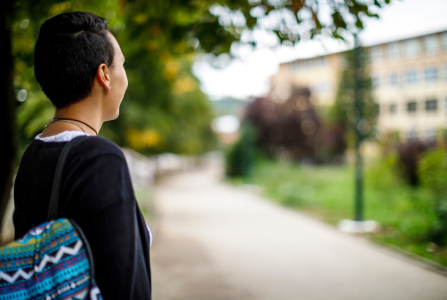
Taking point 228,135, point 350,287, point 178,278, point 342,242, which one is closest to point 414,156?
point 342,242

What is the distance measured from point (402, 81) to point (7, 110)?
25326 millimetres

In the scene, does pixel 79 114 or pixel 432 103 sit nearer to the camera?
pixel 79 114

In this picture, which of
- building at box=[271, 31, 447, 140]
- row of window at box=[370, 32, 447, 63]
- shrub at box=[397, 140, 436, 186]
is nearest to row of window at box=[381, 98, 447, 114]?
building at box=[271, 31, 447, 140]

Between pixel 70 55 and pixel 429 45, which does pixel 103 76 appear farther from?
pixel 429 45

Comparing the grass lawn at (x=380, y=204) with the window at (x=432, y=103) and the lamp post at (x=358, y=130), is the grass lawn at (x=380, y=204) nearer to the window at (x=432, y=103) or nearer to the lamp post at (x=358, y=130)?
the lamp post at (x=358, y=130)

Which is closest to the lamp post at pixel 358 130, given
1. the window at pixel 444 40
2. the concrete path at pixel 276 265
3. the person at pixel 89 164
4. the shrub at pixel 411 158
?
the concrete path at pixel 276 265

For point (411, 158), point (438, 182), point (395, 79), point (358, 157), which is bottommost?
point (411, 158)

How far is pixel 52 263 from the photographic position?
111 centimetres

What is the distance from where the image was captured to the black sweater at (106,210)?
1100 mm

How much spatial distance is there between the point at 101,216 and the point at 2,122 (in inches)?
94.1

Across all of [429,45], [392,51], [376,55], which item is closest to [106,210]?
[429,45]

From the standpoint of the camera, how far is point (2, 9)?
2.84m

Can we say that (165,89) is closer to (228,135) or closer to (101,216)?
(101,216)

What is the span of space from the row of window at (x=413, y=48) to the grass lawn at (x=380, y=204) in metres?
3.34
